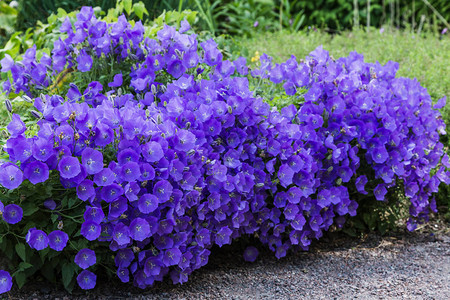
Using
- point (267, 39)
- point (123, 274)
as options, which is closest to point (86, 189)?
point (123, 274)

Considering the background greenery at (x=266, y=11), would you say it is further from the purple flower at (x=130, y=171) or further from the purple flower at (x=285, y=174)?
the purple flower at (x=130, y=171)

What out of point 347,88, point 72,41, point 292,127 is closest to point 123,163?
point 292,127

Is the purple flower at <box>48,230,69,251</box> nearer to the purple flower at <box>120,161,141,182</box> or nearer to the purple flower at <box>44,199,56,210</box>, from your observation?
the purple flower at <box>44,199,56,210</box>

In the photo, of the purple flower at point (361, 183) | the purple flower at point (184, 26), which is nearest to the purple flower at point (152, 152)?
the purple flower at point (184, 26)

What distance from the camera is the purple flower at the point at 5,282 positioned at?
6.47 ft

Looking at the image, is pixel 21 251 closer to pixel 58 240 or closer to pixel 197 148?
pixel 58 240

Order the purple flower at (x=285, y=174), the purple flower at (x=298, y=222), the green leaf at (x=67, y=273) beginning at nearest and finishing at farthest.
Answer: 1. the green leaf at (x=67, y=273)
2. the purple flower at (x=285, y=174)
3. the purple flower at (x=298, y=222)

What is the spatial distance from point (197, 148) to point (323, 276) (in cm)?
83

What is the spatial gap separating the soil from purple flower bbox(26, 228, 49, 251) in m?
0.30

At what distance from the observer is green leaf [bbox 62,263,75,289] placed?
207 cm

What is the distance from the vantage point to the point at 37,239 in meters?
1.96

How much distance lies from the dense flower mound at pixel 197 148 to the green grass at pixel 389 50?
82cm

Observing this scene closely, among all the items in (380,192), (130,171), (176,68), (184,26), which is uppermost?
(184,26)

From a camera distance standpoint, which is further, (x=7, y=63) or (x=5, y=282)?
(x=7, y=63)
